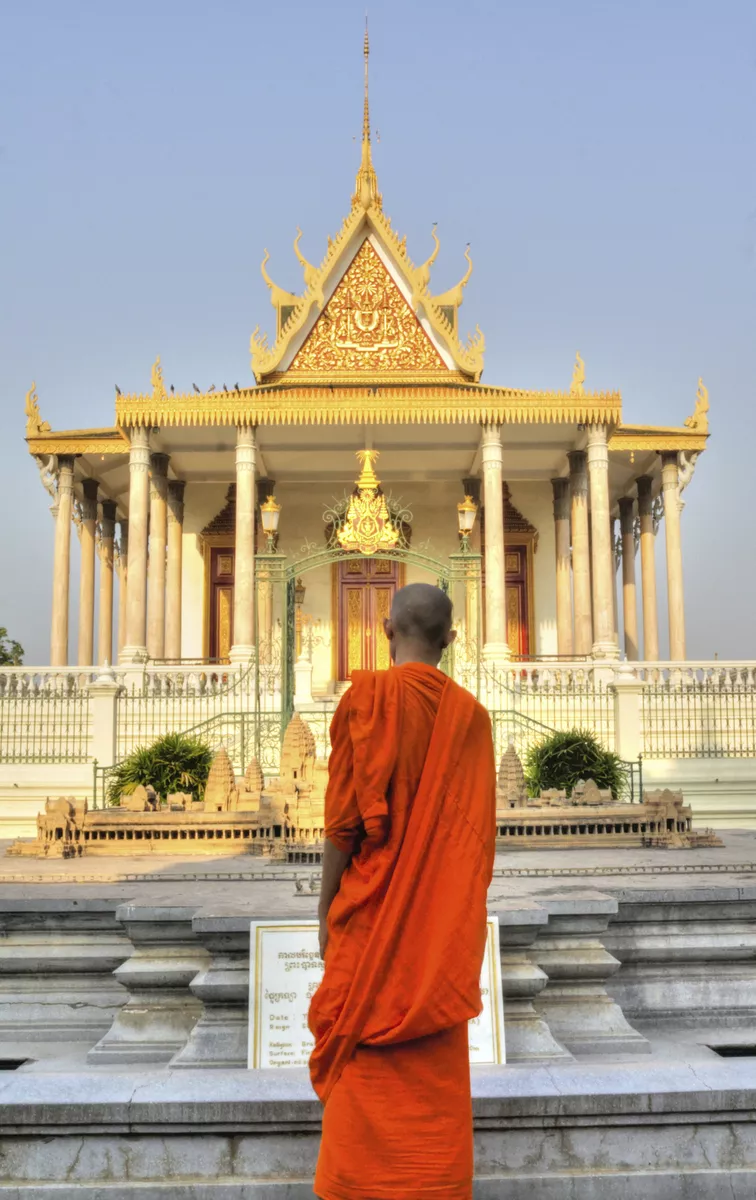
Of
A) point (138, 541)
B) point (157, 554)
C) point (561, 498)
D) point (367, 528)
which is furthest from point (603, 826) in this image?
point (561, 498)

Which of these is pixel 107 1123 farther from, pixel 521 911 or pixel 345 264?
pixel 345 264

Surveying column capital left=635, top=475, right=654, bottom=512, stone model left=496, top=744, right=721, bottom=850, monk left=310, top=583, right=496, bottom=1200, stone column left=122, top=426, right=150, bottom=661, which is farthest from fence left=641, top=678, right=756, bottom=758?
monk left=310, top=583, right=496, bottom=1200

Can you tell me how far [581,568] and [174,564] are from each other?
24.9 ft

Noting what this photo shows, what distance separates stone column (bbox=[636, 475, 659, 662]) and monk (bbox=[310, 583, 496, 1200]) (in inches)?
701

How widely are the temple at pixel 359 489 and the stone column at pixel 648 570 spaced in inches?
1.8

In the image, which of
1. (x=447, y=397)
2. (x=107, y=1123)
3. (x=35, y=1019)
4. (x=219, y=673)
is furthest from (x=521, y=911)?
(x=447, y=397)

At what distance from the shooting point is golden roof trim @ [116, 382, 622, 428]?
56.0ft

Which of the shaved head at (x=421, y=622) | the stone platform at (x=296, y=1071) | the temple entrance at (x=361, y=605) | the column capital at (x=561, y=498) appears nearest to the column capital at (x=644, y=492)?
the column capital at (x=561, y=498)

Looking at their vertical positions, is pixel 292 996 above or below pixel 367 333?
below

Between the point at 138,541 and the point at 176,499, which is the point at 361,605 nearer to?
the point at 176,499

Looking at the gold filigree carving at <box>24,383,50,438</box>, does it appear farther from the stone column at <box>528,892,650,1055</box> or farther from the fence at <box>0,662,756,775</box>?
the stone column at <box>528,892,650,1055</box>

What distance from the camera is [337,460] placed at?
20234mm

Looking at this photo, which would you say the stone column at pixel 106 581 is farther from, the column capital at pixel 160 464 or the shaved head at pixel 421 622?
the shaved head at pixel 421 622

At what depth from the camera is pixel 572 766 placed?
11.6 m
